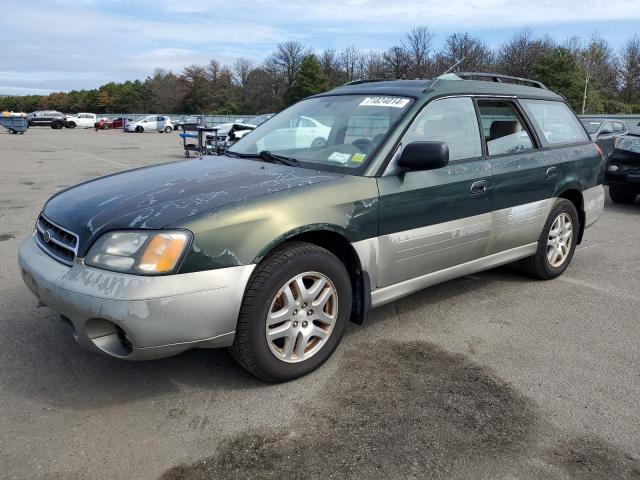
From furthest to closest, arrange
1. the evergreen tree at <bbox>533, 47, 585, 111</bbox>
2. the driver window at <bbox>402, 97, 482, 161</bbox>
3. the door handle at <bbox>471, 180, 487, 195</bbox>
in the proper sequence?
the evergreen tree at <bbox>533, 47, 585, 111</bbox> < the door handle at <bbox>471, 180, 487, 195</bbox> < the driver window at <bbox>402, 97, 482, 161</bbox>

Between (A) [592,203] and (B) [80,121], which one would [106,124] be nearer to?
(B) [80,121]

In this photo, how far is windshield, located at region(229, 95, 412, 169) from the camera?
11.4 feet

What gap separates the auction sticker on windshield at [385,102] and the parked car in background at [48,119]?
5242 cm

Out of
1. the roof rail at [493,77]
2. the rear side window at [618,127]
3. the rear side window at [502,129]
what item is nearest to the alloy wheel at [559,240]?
the rear side window at [502,129]

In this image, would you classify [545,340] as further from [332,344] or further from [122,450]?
[122,450]

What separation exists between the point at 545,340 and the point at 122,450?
271 cm

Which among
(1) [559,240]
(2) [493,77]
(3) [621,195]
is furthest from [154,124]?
(1) [559,240]

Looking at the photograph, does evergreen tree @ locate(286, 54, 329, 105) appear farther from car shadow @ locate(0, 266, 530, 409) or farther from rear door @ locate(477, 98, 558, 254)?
car shadow @ locate(0, 266, 530, 409)

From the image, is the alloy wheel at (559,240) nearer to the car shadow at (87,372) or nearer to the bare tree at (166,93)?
the car shadow at (87,372)

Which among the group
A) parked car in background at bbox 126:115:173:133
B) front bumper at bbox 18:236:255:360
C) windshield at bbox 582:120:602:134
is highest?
parked car in background at bbox 126:115:173:133

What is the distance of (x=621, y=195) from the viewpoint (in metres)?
9.42

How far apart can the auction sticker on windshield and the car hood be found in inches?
29.7

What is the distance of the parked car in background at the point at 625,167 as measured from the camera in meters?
8.73

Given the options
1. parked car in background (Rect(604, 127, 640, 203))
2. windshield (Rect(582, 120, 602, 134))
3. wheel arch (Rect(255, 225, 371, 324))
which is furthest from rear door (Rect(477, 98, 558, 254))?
windshield (Rect(582, 120, 602, 134))
